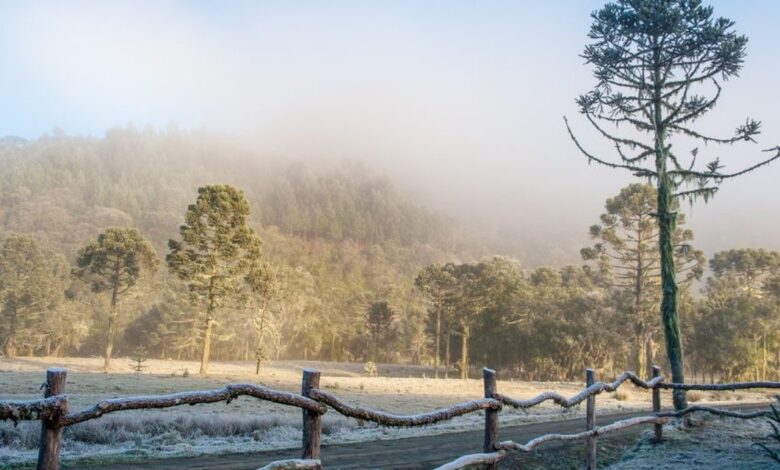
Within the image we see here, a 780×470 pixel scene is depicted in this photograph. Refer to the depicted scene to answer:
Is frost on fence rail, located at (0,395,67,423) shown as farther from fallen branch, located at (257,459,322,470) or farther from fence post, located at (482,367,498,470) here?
fence post, located at (482,367,498,470)

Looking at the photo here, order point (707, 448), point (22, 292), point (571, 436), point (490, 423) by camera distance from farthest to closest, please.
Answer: point (22, 292) → point (707, 448) → point (571, 436) → point (490, 423)

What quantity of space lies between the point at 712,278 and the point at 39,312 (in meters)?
81.0

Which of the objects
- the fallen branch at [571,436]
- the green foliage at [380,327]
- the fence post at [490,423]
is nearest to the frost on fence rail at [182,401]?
the fence post at [490,423]

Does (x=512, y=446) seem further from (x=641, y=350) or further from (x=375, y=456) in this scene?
(x=641, y=350)

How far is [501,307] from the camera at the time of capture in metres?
62.5

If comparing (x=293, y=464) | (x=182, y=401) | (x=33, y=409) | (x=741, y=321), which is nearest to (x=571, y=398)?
(x=293, y=464)

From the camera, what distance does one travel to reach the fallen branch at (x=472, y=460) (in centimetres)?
632

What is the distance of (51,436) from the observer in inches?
159

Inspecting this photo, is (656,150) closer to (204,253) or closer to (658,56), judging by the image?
(658,56)

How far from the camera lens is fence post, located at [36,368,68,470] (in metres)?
3.98

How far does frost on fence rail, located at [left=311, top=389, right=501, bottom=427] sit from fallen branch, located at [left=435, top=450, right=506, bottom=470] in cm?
51

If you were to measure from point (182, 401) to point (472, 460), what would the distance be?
3546 mm

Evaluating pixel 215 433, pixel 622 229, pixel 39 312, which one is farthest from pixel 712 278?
pixel 39 312

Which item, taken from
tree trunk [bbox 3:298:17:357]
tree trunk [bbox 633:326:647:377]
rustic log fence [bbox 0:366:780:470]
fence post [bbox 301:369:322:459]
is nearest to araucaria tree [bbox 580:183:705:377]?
tree trunk [bbox 633:326:647:377]
